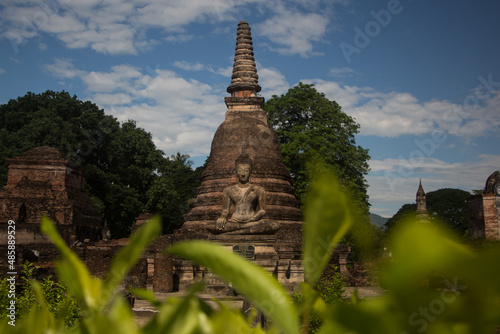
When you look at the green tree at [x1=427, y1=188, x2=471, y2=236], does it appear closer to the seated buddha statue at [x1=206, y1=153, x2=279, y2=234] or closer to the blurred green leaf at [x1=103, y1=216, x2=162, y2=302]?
the seated buddha statue at [x1=206, y1=153, x2=279, y2=234]

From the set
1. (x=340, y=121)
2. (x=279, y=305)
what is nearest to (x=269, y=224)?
(x=279, y=305)

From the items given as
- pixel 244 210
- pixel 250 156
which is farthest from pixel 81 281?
pixel 250 156

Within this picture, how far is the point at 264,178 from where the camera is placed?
20531 millimetres

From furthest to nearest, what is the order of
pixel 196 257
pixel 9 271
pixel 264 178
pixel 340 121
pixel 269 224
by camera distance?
pixel 340 121 → pixel 264 178 → pixel 269 224 → pixel 9 271 → pixel 196 257

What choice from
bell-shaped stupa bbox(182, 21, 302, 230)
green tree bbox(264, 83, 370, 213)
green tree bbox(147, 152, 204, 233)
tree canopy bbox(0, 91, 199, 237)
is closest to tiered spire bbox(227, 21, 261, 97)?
bell-shaped stupa bbox(182, 21, 302, 230)

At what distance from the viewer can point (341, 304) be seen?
0.51 meters

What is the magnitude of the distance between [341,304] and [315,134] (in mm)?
28496

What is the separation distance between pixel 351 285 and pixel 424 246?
17.0 meters

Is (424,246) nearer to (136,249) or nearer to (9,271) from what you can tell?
(136,249)

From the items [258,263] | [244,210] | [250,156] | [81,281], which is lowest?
[258,263]

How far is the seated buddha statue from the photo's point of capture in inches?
507

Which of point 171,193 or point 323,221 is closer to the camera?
point 323,221

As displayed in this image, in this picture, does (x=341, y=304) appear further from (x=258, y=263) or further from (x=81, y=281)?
(x=258, y=263)

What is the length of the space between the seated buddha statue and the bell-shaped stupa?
514 centimetres
